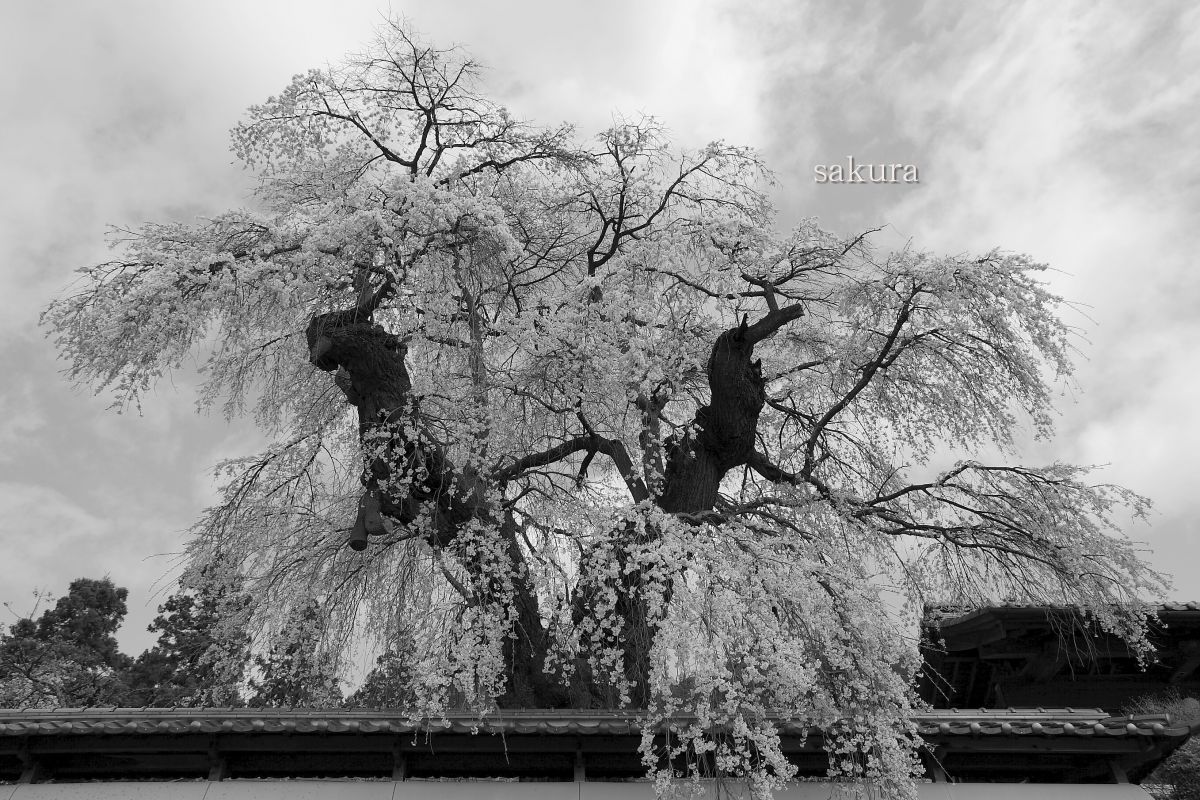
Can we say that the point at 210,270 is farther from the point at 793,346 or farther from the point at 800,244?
the point at 793,346

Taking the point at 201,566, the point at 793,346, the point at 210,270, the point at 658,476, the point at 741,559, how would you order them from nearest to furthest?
the point at 741,559 < the point at 210,270 < the point at 658,476 < the point at 201,566 < the point at 793,346

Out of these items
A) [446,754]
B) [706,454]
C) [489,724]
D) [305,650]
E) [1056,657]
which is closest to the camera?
[489,724]

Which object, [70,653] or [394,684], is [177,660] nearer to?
[70,653]

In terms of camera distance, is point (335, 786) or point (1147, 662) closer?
point (335, 786)

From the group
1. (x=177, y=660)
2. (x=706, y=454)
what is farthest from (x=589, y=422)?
(x=177, y=660)

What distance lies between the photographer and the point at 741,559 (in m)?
8.36

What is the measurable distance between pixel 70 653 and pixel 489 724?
71.5ft


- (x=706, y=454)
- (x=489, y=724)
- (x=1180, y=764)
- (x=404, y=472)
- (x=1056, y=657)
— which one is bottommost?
(x=1180, y=764)

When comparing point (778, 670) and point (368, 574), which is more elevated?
point (368, 574)

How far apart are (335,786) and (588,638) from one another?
303 cm

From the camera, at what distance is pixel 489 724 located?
7.13 meters

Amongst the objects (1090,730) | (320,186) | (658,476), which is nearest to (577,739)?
(658,476)

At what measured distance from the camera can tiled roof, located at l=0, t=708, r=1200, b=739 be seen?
715 centimetres

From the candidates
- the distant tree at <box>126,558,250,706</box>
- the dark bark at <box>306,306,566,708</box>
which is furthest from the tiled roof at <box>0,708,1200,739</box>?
the distant tree at <box>126,558,250,706</box>
